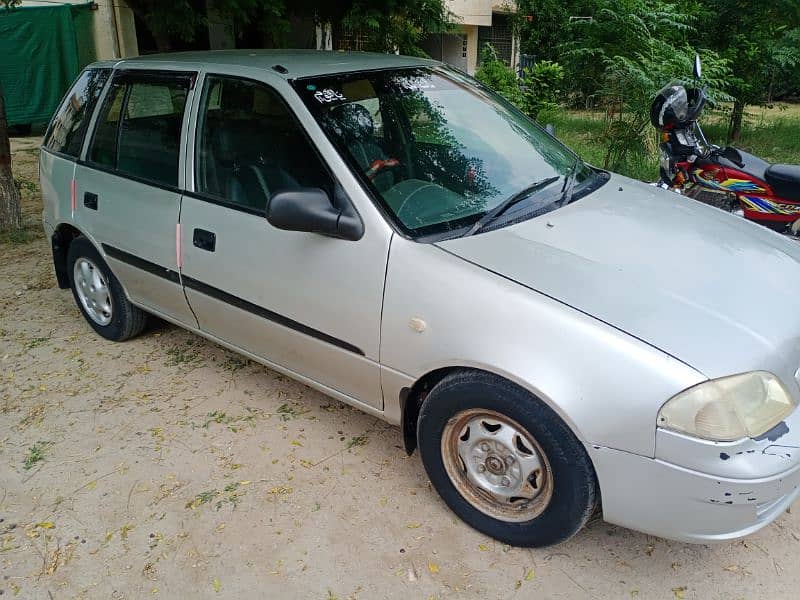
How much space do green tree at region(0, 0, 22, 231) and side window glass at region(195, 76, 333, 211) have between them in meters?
3.95

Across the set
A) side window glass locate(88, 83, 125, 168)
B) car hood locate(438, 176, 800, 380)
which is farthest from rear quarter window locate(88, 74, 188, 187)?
car hood locate(438, 176, 800, 380)

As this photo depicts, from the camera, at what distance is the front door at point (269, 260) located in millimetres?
2760

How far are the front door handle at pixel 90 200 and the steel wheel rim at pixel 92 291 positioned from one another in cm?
40

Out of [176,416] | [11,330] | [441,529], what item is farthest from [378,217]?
[11,330]

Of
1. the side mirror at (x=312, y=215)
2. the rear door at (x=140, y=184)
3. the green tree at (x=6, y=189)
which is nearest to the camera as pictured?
the side mirror at (x=312, y=215)

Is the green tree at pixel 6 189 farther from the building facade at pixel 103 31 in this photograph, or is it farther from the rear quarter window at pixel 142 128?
the building facade at pixel 103 31

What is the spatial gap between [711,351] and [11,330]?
4.40 meters

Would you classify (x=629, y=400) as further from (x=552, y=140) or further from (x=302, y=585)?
(x=552, y=140)

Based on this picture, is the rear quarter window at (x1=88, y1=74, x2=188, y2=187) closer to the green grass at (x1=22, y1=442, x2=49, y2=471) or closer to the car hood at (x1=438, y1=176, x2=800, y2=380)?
the green grass at (x1=22, y1=442, x2=49, y2=471)

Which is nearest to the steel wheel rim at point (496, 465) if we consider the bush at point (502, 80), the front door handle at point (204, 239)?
the front door handle at point (204, 239)

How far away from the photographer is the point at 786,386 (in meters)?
2.20

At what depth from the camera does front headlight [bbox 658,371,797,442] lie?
2.04 metres

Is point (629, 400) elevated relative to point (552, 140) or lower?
lower

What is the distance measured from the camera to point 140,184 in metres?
3.64
